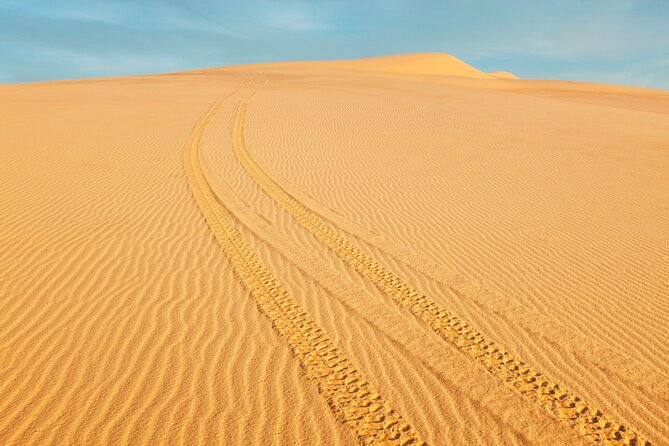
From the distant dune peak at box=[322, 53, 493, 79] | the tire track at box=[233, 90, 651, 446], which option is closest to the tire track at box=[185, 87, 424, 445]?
the tire track at box=[233, 90, 651, 446]

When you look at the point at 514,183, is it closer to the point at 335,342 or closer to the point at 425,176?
the point at 425,176

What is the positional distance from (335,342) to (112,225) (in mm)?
4933

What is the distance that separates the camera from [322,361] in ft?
12.5

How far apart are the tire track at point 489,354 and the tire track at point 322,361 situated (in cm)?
107

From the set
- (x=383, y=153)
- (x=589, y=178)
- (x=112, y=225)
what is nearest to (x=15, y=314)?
(x=112, y=225)

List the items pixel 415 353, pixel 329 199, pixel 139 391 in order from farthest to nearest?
pixel 329 199 → pixel 415 353 → pixel 139 391

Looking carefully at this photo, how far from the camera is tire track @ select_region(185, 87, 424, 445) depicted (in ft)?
10.2

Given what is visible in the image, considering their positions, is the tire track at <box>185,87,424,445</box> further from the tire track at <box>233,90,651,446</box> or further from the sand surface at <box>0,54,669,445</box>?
the tire track at <box>233,90,651,446</box>

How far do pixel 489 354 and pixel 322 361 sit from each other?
1557mm

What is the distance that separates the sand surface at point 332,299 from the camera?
323cm

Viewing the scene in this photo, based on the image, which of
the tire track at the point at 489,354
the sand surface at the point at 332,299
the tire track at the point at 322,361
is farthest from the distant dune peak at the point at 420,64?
the tire track at the point at 322,361

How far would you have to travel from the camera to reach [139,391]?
3430 mm

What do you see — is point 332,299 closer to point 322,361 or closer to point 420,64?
point 322,361

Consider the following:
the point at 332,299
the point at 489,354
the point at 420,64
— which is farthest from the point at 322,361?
the point at 420,64
